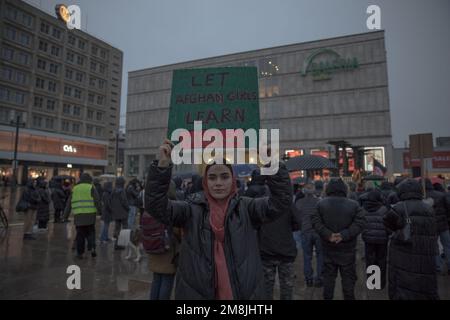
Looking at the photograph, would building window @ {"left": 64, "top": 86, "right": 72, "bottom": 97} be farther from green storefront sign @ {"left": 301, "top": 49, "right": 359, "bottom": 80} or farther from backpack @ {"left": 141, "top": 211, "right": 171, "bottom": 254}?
backpack @ {"left": 141, "top": 211, "right": 171, "bottom": 254}

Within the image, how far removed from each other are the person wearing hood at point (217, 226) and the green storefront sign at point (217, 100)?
1365 millimetres

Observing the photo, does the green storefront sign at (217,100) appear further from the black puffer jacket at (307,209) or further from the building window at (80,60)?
the building window at (80,60)

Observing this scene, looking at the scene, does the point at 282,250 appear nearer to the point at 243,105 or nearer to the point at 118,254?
the point at 243,105

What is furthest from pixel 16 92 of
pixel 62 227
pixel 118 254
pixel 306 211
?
pixel 306 211

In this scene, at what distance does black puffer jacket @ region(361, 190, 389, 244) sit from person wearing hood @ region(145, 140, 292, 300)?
3.47 metres

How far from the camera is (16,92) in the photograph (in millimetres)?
39812

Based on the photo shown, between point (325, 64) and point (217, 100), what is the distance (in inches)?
1620

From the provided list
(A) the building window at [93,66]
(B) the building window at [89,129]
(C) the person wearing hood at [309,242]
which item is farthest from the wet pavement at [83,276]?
(A) the building window at [93,66]

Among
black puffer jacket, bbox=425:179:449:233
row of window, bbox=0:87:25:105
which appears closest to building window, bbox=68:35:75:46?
row of window, bbox=0:87:25:105

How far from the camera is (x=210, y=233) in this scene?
2197 mm

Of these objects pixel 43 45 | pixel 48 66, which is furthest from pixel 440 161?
pixel 43 45

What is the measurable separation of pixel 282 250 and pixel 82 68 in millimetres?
54058

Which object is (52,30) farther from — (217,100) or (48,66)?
(217,100)

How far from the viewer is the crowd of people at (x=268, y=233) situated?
2.17 metres
